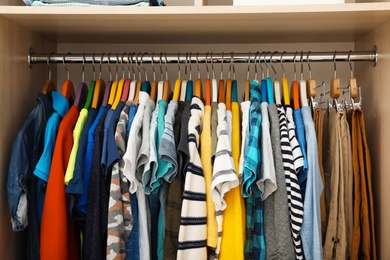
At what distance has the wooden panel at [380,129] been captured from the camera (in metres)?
1.46

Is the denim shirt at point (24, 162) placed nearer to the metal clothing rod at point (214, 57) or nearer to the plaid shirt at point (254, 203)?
the metal clothing rod at point (214, 57)

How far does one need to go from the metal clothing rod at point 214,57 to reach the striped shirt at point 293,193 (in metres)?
0.30

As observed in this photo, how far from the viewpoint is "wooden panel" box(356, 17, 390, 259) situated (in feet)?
4.78

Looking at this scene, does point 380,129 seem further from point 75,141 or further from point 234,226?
point 75,141

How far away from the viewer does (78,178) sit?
1379mm

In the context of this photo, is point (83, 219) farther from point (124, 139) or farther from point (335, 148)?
point (335, 148)

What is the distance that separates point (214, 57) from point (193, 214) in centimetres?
56

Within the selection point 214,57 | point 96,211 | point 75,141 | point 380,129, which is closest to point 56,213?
point 96,211

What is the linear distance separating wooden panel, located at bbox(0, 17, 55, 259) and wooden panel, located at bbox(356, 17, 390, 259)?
121cm

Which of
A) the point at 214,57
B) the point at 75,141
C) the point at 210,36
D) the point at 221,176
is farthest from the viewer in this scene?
the point at 210,36

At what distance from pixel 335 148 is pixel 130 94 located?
71cm

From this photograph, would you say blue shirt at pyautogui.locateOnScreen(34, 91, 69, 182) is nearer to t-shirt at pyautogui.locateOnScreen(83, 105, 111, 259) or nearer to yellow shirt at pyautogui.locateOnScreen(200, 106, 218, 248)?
t-shirt at pyautogui.locateOnScreen(83, 105, 111, 259)

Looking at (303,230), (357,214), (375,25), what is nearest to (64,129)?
(303,230)

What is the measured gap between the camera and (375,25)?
153cm
